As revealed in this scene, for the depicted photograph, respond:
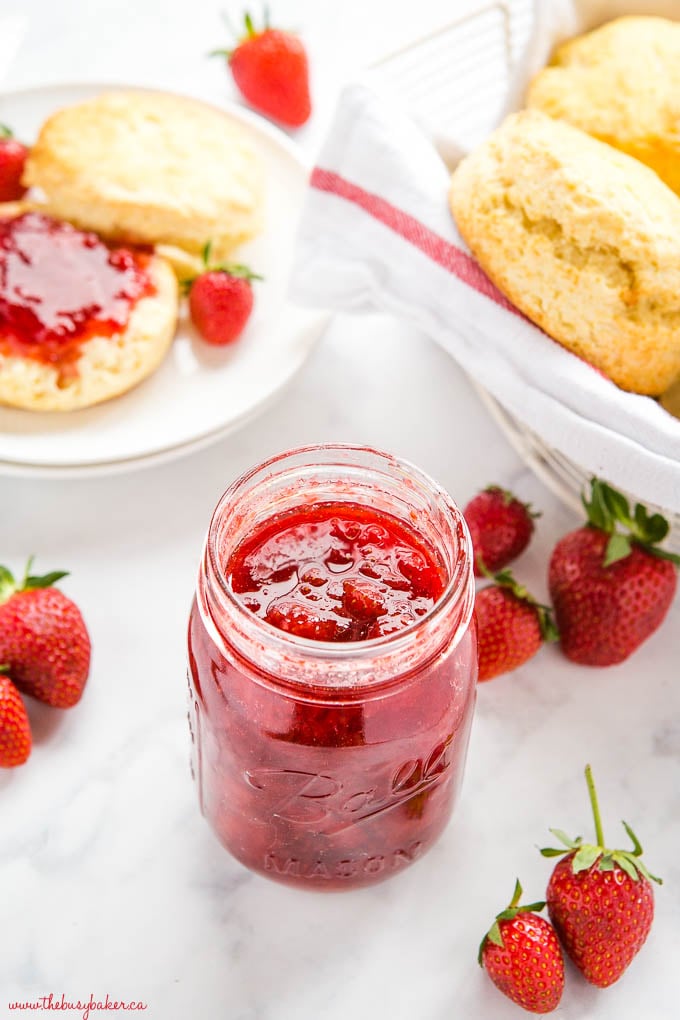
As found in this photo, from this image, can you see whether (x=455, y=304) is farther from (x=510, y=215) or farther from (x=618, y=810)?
(x=618, y=810)

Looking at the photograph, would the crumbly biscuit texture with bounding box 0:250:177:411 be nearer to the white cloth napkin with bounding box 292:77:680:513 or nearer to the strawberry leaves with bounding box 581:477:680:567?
the white cloth napkin with bounding box 292:77:680:513

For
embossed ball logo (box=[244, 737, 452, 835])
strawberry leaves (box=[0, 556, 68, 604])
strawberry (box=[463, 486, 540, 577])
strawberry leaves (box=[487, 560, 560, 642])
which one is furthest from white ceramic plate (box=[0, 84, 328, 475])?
embossed ball logo (box=[244, 737, 452, 835])

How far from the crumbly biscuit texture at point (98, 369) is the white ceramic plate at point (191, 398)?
0.04 metres

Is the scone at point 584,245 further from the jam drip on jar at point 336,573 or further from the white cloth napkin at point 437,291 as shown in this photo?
the jam drip on jar at point 336,573

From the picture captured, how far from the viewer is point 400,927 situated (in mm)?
1472

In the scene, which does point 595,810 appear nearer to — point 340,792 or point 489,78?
point 340,792

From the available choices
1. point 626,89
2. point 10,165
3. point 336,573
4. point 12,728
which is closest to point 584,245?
point 626,89

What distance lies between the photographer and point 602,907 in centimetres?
136

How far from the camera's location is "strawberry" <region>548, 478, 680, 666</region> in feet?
5.30

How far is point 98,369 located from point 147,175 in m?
0.41

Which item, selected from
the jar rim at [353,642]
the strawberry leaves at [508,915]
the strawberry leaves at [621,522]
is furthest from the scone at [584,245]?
the strawberry leaves at [508,915]

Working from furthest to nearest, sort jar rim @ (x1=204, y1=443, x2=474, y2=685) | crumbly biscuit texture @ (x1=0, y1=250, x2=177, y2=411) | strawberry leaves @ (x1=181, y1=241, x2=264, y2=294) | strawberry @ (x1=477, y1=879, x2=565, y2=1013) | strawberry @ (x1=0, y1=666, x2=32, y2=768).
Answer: strawberry leaves @ (x1=181, y1=241, x2=264, y2=294) → crumbly biscuit texture @ (x1=0, y1=250, x2=177, y2=411) → strawberry @ (x1=0, y1=666, x2=32, y2=768) → strawberry @ (x1=477, y1=879, x2=565, y2=1013) → jar rim @ (x1=204, y1=443, x2=474, y2=685)

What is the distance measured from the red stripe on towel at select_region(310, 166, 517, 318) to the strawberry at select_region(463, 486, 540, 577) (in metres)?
0.29

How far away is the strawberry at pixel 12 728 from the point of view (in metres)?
1.50
